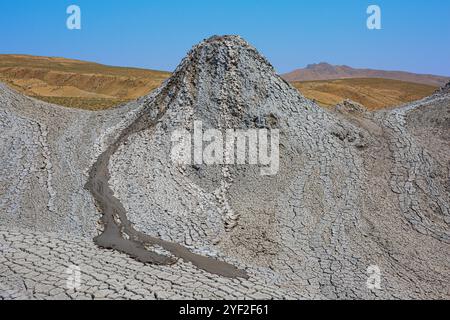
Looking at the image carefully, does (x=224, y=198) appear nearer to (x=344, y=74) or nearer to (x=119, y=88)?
(x=119, y=88)

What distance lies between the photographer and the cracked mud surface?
26.9 ft

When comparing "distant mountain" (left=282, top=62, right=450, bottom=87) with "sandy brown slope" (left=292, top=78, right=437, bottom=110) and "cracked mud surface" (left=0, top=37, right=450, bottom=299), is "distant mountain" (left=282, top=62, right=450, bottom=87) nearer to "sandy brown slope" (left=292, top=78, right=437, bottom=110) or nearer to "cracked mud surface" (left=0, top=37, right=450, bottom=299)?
"sandy brown slope" (left=292, top=78, right=437, bottom=110)

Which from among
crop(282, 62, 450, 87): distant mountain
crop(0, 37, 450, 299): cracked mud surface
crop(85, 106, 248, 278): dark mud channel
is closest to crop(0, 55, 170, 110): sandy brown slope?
crop(0, 37, 450, 299): cracked mud surface

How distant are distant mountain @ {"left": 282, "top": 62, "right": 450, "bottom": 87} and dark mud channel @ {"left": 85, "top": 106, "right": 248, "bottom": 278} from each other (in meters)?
117

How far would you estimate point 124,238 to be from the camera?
10.0m

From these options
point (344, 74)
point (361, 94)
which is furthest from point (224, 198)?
point (344, 74)

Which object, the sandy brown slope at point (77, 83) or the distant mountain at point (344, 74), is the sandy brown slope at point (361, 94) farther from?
the distant mountain at point (344, 74)

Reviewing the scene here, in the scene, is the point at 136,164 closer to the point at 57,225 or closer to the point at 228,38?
the point at 57,225

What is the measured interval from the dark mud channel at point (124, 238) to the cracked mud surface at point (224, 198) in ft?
0.15

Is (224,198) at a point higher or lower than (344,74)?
lower

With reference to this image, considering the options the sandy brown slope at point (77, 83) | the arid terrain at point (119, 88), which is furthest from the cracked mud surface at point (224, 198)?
the sandy brown slope at point (77, 83)

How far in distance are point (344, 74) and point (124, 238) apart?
14450cm

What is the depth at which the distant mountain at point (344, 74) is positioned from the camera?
13050 cm

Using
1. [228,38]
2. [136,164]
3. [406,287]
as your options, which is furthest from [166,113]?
[406,287]
